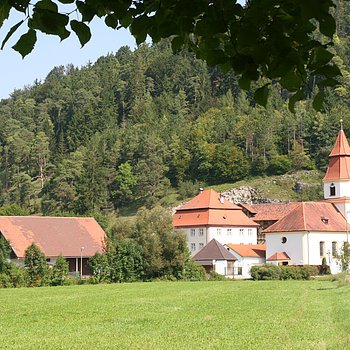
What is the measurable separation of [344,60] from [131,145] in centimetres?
4937

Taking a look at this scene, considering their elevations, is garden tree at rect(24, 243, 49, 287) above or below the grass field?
above

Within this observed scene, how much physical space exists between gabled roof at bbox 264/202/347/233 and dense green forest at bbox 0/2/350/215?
79.1 feet

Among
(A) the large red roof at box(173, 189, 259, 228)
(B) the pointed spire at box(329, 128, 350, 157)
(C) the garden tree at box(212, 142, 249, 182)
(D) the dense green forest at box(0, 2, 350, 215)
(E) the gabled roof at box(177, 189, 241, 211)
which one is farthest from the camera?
(D) the dense green forest at box(0, 2, 350, 215)

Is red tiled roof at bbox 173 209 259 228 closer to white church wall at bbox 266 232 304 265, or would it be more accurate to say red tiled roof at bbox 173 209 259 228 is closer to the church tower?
white church wall at bbox 266 232 304 265

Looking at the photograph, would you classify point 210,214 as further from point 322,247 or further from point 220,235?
point 322,247

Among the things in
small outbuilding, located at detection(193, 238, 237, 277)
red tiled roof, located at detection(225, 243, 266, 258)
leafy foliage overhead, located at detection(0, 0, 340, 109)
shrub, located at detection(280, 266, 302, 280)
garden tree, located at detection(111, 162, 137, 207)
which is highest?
garden tree, located at detection(111, 162, 137, 207)

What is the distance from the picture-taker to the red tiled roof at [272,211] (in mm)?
90938

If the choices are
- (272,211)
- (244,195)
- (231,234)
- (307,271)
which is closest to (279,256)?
(307,271)

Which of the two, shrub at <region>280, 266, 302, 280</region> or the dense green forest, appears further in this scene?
the dense green forest

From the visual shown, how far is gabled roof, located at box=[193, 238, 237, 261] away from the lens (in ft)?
245

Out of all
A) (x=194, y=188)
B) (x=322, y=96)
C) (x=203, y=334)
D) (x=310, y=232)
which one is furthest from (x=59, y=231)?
(x=322, y=96)

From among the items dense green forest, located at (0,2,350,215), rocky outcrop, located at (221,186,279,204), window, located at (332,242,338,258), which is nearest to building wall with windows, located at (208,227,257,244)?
window, located at (332,242,338,258)

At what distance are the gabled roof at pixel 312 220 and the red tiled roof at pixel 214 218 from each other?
25.5 ft

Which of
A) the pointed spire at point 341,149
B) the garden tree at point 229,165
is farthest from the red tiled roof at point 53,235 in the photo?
the garden tree at point 229,165
